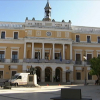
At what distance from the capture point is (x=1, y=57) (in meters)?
40.0

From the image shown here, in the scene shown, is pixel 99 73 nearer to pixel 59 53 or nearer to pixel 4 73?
pixel 59 53

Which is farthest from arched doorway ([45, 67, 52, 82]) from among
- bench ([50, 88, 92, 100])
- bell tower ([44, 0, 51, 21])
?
bench ([50, 88, 92, 100])

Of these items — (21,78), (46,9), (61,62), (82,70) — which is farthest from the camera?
(46,9)

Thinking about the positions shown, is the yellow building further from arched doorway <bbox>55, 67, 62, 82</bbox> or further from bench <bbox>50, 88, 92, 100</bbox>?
bench <bbox>50, 88, 92, 100</bbox>

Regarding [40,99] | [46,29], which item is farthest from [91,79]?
[40,99]

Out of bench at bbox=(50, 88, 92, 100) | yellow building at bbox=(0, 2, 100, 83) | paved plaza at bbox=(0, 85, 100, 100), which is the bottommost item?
paved plaza at bbox=(0, 85, 100, 100)

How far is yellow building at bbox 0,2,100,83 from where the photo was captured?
1538 inches

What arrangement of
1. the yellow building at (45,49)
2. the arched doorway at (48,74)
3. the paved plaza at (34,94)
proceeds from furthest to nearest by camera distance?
the arched doorway at (48,74), the yellow building at (45,49), the paved plaza at (34,94)

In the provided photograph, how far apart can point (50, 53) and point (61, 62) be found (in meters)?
3.30

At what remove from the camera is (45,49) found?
136 ft

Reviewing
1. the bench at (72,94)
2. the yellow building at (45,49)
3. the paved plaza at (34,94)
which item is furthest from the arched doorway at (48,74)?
the bench at (72,94)

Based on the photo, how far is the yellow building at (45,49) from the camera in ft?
128

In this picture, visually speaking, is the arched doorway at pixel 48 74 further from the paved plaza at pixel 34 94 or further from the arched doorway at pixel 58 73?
the paved plaza at pixel 34 94

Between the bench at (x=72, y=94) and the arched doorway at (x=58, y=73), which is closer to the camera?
the bench at (x=72, y=94)
